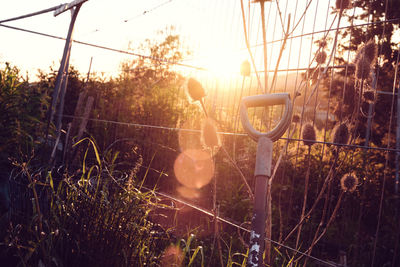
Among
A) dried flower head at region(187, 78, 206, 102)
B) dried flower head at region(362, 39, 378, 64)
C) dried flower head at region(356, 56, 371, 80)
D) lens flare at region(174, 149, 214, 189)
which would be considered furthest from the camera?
lens flare at region(174, 149, 214, 189)

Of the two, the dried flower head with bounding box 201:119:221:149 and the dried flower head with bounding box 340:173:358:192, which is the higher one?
the dried flower head with bounding box 201:119:221:149

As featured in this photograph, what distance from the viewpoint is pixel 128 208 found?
181 centimetres

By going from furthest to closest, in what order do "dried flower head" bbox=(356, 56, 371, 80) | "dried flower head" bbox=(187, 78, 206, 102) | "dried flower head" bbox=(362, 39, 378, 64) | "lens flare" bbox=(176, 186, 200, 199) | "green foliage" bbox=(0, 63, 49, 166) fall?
"lens flare" bbox=(176, 186, 200, 199) < "green foliage" bbox=(0, 63, 49, 166) < "dried flower head" bbox=(362, 39, 378, 64) < "dried flower head" bbox=(356, 56, 371, 80) < "dried flower head" bbox=(187, 78, 206, 102)

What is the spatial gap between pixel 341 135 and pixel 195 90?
103cm

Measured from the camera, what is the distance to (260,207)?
3.34 ft

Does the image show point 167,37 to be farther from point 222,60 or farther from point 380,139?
point 222,60

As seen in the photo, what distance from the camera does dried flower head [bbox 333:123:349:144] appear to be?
209 centimetres

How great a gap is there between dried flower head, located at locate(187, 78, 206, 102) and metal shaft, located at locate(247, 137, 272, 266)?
25.6 inches

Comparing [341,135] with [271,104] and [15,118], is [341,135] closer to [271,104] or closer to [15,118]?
[271,104]

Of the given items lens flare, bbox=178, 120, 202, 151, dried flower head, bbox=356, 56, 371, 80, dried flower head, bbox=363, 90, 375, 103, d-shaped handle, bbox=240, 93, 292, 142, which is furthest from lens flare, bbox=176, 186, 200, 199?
d-shaped handle, bbox=240, 93, 292, 142

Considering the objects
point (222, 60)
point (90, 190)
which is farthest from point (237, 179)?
point (90, 190)

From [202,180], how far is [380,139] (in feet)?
18.3

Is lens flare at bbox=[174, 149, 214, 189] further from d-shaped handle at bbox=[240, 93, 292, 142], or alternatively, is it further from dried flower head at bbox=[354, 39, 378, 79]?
d-shaped handle at bbox=[240, 93, 292, 142]

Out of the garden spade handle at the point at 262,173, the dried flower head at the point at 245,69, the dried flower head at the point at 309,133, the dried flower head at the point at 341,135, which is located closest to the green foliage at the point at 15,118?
the dried flower head at the point at 245,69
